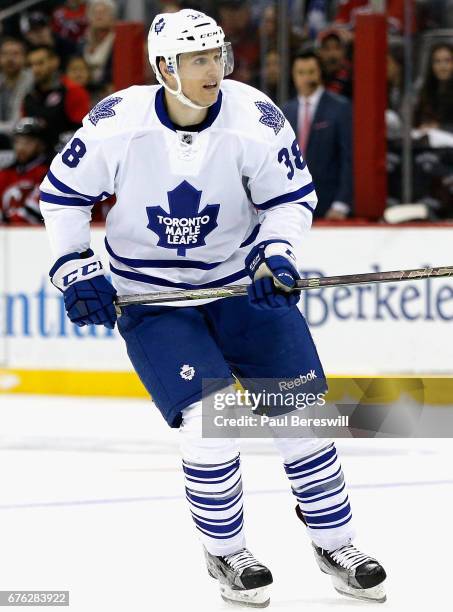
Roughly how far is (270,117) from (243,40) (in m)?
3.51

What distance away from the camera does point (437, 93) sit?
6652 millimetres

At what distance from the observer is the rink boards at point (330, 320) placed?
6.33 m

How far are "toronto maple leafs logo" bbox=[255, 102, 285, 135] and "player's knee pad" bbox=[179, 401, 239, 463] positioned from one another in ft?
2.09

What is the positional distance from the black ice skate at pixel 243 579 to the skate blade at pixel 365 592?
166mm

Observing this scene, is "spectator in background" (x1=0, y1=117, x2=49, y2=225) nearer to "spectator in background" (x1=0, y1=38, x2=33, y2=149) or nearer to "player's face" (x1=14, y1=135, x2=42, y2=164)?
"player's face" (x1=14, y1=135, x2=42, y2=164)

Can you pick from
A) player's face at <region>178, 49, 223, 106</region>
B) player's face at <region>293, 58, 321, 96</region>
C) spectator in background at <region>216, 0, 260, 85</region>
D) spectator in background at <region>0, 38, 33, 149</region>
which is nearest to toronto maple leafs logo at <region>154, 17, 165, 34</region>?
player's face at <region>178, 49, 223, 106</region>

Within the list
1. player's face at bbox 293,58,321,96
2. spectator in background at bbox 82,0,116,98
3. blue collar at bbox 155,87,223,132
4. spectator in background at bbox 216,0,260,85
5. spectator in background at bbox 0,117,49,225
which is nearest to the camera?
blue collar at bbox 155,87,223,132

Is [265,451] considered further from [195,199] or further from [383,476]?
[195,199]

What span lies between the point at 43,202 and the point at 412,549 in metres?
1.28

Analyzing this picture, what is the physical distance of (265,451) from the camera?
539 centimetres

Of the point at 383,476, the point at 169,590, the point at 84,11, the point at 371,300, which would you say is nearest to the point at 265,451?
the point at 383,476

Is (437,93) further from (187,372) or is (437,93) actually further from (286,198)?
(187,372)

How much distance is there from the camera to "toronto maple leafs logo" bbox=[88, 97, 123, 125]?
3324 millimetres

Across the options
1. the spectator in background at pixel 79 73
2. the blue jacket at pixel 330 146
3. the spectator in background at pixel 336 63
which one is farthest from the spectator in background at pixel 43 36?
the blue jacket at pixel 330 146
